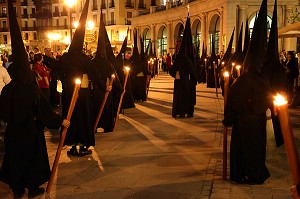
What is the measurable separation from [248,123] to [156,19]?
139 ft

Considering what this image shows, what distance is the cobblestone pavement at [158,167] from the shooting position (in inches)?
213

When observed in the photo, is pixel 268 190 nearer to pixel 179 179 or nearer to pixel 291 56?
pixel 179 179

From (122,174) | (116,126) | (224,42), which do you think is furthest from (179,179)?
(224,42)

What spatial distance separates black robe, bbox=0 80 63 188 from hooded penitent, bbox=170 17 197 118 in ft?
20.5

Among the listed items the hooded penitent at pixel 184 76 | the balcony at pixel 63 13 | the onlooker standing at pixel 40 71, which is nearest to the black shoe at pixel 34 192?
the onlooker standing at pixel 40 71

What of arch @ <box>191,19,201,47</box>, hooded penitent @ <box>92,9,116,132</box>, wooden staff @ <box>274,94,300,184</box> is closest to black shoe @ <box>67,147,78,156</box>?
hooded penitent @ <box>92,9,116,132</box>

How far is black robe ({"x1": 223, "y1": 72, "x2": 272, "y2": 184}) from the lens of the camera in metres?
5.52

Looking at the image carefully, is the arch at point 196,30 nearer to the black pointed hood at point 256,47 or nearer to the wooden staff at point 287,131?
the black pointed hood at point 256,47

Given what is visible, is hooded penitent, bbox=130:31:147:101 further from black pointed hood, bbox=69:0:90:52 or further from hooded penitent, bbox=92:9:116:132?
black pointed hood, bbox=69:0:90:52

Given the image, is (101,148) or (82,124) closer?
(82,124)

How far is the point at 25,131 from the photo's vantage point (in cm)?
509

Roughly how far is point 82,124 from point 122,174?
1486 millimetres

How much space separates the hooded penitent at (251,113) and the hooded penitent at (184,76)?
16.9 feet

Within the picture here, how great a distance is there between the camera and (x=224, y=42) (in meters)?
32.2
